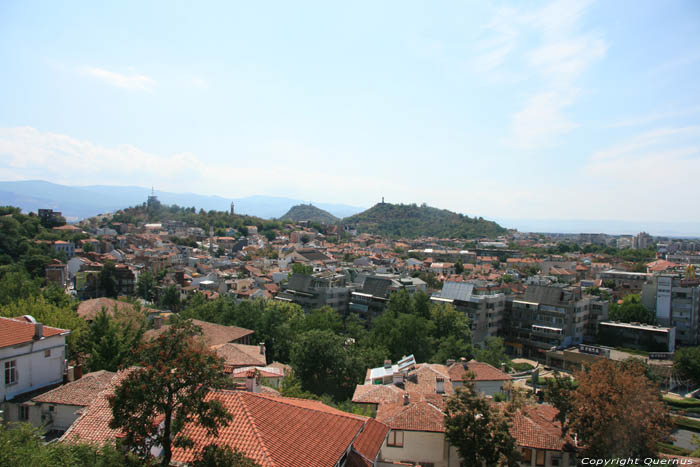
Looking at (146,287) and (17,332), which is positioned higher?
(17,332)

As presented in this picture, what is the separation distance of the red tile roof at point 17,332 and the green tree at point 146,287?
40.3 metres

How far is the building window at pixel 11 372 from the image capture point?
15141 mm

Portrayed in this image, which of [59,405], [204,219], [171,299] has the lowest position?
[171,299]

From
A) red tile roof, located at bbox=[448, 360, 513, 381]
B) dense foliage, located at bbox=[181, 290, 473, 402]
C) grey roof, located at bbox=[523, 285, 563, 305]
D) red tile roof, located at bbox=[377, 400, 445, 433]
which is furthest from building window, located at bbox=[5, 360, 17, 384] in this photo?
grey roof, located at bbox=[523, 285, 563, 305]

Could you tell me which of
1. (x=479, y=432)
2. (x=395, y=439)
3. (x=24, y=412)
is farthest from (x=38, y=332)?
(x=479, y=432)

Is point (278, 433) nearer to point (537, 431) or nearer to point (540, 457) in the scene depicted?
point (540, 457)

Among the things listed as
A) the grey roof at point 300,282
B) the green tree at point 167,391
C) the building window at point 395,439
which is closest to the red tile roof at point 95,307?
the grey roof at point 300,282

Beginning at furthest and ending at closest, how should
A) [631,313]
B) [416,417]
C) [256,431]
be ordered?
[631,313] < [416,417] < [256,431]

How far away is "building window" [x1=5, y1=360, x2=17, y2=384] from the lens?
596 inches

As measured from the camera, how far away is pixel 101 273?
5625cm

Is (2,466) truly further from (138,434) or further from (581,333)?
(581,333)

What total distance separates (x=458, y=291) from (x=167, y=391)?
4353 cm

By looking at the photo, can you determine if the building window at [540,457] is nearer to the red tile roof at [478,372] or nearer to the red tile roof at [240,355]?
the red tile roof at [478,372]

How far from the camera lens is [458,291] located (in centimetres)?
4838
